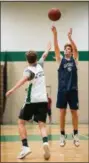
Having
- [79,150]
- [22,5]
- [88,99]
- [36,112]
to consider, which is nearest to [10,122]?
[88,99]

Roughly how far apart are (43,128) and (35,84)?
67cm

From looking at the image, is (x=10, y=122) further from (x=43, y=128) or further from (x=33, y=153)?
(x=43, y=128)

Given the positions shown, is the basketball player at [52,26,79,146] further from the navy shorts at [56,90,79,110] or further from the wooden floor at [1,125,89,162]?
the wooden floor at [1,125,89,162]

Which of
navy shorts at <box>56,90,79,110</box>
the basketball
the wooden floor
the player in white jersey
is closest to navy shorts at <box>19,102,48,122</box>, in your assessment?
the player in white jersey

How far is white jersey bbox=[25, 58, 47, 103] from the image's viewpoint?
568 centimetres

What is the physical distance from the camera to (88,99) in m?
13.8

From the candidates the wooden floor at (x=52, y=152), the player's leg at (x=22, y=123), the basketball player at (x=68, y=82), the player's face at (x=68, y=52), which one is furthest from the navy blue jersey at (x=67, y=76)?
the wooden floor at (x=52, y=152)

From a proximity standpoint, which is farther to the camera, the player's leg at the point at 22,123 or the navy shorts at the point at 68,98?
the navy shorts at the point at 68,98

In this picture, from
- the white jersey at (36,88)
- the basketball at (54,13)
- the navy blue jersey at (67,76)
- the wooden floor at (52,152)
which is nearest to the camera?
the white jersey at (36,88)

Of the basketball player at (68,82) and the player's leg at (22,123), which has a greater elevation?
the basketball player at (68,82)

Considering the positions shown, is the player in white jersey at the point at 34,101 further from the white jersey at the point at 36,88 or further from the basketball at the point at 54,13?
the basketball at the point at 54,13

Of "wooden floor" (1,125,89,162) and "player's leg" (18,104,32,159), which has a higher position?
"player's leg" (18,104,32,159)

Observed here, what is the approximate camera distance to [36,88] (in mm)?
5719

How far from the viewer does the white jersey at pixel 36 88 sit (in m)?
5.68
